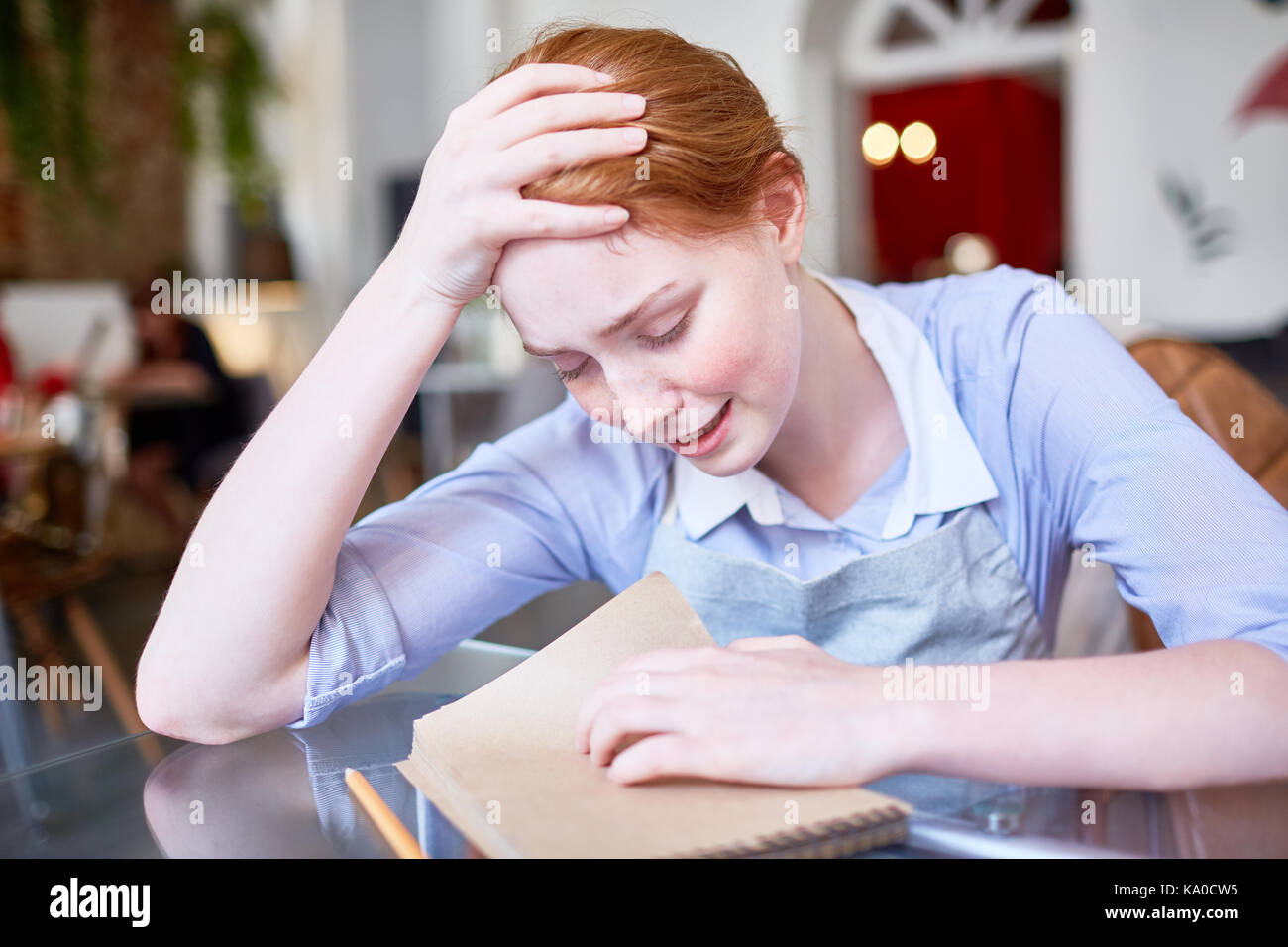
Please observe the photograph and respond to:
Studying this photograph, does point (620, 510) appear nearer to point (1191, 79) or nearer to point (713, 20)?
point (1191, 79)

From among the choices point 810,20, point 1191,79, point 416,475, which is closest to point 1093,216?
point 1191,79

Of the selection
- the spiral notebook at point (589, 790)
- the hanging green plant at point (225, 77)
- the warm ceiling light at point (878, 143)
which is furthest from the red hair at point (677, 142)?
the warm ceiling light at point (878, 143)

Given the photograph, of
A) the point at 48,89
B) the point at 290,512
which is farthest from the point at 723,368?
the point at 48,89

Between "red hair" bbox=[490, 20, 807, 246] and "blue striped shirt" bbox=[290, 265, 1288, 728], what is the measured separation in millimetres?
201

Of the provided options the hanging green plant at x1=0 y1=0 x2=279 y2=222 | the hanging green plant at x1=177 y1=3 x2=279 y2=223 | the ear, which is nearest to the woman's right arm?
the ear

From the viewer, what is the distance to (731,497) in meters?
0.82

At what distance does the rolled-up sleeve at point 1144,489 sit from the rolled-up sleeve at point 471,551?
0.31m

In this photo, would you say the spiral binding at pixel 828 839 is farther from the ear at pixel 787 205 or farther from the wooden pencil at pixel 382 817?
the ear at pixel 787 205

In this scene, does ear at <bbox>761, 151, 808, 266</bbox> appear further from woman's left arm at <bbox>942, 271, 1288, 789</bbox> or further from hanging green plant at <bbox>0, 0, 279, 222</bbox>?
hanging green plant at <bbox>0, 0, 279, 222</bbox>

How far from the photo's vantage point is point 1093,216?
466 centimetres

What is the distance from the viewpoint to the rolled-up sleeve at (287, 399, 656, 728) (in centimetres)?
73

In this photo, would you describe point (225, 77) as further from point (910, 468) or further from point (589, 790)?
point (589, 790)

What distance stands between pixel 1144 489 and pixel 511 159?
0.43 meters
